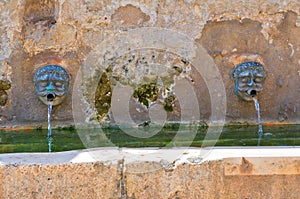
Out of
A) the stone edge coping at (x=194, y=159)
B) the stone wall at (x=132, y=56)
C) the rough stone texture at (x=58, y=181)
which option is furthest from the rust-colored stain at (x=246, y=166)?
the stone wall at (x=132, y=56)

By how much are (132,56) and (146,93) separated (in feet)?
0.67

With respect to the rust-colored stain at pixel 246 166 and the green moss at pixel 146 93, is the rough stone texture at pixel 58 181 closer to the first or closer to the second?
the rust-colored stain at pixel 246 166

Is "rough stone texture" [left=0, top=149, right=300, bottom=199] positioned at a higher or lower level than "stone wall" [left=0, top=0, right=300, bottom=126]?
lower

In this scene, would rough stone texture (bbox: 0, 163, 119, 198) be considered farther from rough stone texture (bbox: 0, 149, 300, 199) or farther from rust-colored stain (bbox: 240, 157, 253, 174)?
rust-colored stain (bbox: 240, 157, 253, 174)

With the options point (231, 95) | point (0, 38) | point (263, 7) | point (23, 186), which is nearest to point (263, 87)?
point (231, 95)

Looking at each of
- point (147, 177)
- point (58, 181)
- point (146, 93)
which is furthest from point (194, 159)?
point (146, 93)

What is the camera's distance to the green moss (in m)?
2.86

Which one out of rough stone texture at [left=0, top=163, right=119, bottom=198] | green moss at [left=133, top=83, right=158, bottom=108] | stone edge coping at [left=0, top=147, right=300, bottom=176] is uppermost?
green moss at [left=133, top=83, right=158, bottom=108]

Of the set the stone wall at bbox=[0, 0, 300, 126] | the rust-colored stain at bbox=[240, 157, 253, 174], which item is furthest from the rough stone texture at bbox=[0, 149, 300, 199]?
the stone wall at bbox=[0, 0, 300, 126]

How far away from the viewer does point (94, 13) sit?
9.36ft

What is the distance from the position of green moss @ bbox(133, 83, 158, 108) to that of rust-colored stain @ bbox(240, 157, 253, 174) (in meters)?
1.17

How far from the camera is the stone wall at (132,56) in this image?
2.85 m

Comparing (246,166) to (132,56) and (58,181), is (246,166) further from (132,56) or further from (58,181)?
(132,56)

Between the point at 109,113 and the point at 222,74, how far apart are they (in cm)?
62
